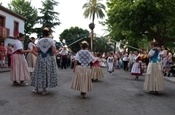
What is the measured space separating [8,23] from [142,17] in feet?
49.1

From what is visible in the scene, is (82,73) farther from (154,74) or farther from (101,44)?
(101,44)

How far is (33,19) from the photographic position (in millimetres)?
68625

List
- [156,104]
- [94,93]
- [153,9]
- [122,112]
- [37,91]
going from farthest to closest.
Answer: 1. [153,9]
2. [94,93]
3. [37,91]
4. [156,104]
5. [122,112]

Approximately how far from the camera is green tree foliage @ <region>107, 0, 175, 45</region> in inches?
1464

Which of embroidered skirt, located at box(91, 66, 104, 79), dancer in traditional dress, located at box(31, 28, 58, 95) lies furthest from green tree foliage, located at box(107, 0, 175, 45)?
dancer in traditional dress, located at box(31, 28, 58, 95)

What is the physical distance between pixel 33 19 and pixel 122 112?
202ft

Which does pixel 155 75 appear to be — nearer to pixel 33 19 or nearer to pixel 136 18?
pixel 136 18

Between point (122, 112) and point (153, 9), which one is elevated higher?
point (153, 9)

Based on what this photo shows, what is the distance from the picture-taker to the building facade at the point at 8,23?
126 ft

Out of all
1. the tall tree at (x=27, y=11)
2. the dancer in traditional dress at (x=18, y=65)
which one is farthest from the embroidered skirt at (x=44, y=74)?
the tall tree at (x=27, y=11)

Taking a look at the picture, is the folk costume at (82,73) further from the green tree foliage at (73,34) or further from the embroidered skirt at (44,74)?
the green tree foliage at (73,34)

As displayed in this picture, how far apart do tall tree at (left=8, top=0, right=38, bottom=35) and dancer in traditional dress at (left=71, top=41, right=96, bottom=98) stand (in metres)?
58.0

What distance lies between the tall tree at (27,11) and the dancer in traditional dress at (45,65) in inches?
2276

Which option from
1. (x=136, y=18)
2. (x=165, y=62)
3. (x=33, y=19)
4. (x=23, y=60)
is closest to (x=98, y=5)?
(x=33, y=19)
